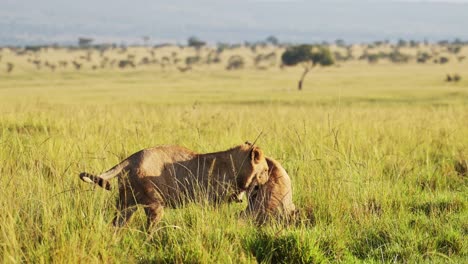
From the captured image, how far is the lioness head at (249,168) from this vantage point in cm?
534

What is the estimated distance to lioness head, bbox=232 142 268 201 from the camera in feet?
17.5

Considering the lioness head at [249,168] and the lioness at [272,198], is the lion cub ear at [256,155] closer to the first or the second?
the lioness head at [249,168]

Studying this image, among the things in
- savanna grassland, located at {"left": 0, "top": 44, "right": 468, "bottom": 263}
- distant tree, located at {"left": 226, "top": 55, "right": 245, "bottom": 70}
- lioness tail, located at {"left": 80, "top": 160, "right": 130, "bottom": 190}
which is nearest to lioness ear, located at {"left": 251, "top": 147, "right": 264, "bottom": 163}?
savanna grassland, located at {"left": 0, "top": 44, "right": 468, "bottom": 263}

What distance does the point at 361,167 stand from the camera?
7.57 metres

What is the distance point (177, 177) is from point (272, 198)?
836mm

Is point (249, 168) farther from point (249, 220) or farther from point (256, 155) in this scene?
point (249, 220)

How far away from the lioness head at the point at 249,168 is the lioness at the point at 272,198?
0.40 feet

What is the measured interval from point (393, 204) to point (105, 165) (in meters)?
2.80

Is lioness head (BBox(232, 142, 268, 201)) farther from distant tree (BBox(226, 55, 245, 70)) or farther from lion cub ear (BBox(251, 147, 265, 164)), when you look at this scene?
distant tree (BBox(226, 55, 245, 70))

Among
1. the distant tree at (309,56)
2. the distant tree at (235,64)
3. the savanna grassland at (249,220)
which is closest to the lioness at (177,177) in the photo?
the savanna grassland at (249,220)

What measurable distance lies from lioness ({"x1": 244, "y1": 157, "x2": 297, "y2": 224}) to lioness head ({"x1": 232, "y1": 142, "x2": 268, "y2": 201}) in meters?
0.12

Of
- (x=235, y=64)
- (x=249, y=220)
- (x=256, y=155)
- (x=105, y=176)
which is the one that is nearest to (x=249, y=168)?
(x=256, y=155)

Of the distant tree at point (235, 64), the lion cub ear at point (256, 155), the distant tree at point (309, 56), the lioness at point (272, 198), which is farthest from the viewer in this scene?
the distant tree at point (235, 64)

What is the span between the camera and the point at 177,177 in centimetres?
539
